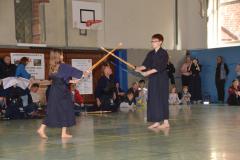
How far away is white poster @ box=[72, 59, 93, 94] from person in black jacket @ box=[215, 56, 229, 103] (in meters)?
5.29

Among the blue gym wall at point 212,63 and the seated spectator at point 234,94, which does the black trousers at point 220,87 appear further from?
the seated spectator at point 234,94

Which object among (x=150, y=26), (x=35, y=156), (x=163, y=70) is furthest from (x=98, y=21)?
(x=35, y=156)

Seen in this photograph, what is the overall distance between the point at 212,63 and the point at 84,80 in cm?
585

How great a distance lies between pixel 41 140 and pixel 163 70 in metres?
2.68

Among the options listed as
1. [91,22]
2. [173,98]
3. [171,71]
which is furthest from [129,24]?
[173,98]

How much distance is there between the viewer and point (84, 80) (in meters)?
17.6

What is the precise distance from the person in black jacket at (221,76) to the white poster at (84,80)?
529cm

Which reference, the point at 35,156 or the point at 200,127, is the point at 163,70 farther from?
the point at 35,156

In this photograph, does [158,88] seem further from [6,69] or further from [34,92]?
[34,92]

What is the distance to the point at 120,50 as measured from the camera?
1855 cm

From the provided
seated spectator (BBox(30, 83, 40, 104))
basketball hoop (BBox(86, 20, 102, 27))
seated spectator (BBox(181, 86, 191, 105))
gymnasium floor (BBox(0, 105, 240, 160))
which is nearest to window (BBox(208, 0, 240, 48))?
seated spectator (BBox(181, 86, 191, 105))

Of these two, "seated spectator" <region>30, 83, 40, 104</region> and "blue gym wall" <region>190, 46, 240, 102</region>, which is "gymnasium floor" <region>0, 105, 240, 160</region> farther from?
"blue gym wall" <region>190, 46, 240, 102</region>

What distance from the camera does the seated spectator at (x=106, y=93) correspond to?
1401 centimetres

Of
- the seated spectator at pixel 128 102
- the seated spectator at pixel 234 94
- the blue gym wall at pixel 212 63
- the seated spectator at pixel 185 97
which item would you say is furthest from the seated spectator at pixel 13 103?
the blue gym wall at pixel 212 63
